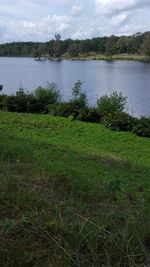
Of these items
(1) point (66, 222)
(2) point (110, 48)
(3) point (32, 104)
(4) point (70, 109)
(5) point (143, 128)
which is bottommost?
(5) point (143, 128)

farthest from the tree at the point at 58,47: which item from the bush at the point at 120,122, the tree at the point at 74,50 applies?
the bush at the point at 120,122

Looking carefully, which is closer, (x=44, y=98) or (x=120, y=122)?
(x=120, y=122)

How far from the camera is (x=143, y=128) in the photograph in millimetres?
12641

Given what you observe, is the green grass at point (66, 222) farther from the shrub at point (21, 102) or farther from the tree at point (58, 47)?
the tree at point (58, 47)

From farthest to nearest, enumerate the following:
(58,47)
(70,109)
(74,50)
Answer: (58,47)
(74,50)
(70,109)

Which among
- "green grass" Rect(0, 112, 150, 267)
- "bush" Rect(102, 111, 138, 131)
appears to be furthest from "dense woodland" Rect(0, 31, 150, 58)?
"green grass" Rect(0, 112, 150, 267)

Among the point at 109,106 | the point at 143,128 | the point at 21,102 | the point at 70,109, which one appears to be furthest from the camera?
the point at 21,102

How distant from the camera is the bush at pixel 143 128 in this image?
12586 millimetres

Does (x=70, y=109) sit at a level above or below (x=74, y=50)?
below

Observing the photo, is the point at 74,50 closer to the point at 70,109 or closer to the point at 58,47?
the point at 58,47

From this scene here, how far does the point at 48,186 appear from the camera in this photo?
3.66m

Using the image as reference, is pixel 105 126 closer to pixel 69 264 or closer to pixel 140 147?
pixel 140 147

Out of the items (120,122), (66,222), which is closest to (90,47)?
(120,122)

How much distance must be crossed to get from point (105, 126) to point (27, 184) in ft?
33.6
